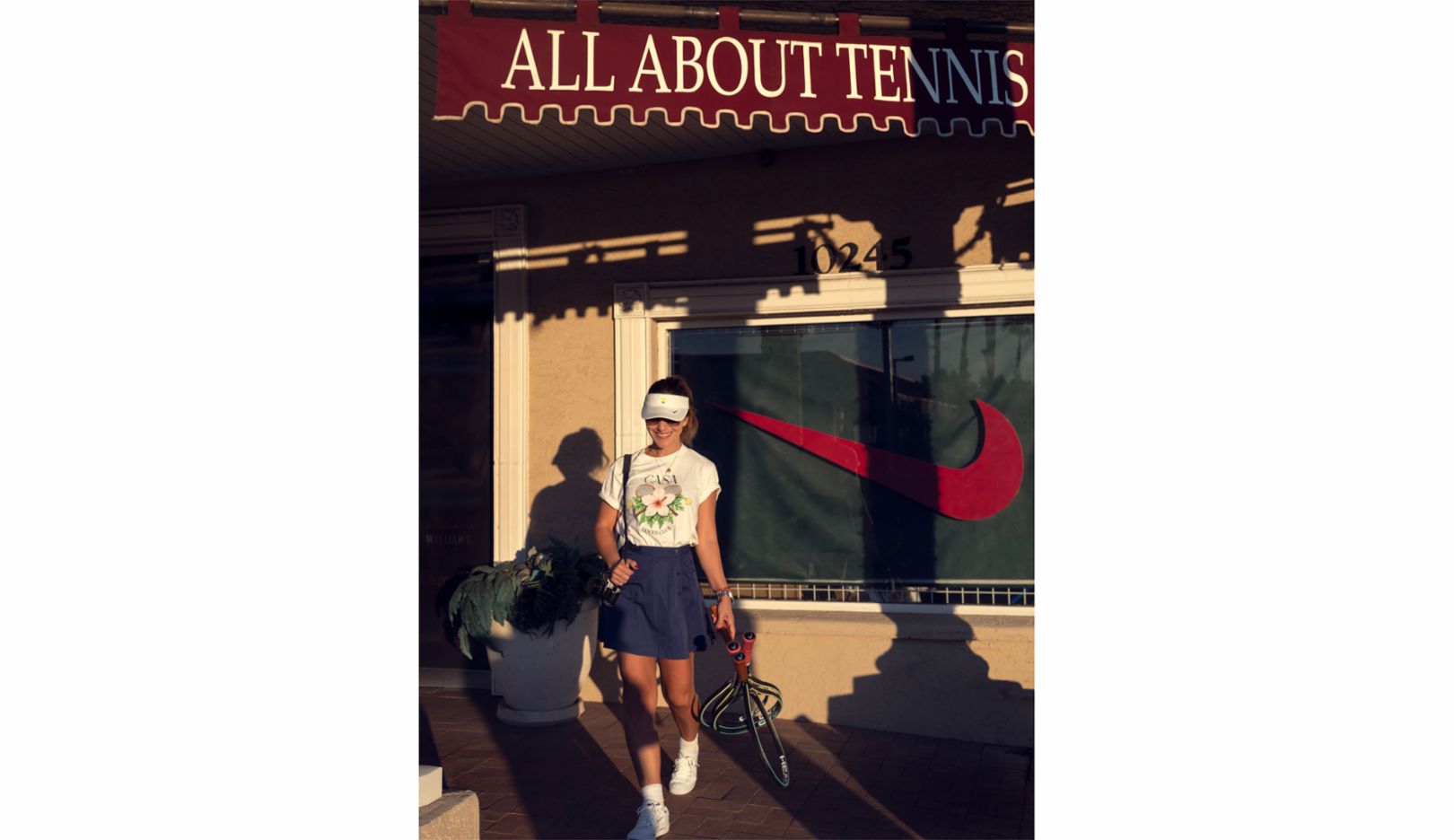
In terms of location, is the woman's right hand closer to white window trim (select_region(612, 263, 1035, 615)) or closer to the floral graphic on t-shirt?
the floral graphic on t-shirt

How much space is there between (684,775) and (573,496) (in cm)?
258

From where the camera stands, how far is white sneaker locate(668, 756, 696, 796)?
18.6 feet

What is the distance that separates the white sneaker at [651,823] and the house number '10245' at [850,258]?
3436 mm

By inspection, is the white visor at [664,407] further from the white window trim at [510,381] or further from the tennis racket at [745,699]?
the white window trim at [510,381]

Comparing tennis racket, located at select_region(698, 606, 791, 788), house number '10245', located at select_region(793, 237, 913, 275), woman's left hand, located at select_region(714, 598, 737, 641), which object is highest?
house number '10245', located at select_region(793, 237, 913, 275)

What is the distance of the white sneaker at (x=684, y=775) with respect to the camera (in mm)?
5672

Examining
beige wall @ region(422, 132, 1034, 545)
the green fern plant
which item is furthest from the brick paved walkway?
beige wall @ region(422, 132, 1034, 545)

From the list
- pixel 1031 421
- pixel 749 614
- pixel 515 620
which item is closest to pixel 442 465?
pixel 515 620

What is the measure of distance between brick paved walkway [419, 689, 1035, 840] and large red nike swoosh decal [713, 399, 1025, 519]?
1369 mm

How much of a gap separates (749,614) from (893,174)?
274 centimetres

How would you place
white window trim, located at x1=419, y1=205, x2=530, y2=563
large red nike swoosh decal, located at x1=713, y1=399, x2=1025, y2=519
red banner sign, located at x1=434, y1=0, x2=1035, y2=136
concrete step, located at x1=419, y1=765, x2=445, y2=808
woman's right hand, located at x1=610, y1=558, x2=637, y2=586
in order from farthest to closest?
white window trim, located at x1=419, y1=205, x2=530, y2=563 → large red nike swoosh decal, located at x1=713, y1=399, x2=1025, y2=519 → woman's right hand, located at x1=610, y1=558, x2=637, y2=586 → red banner sign, located at x1=434, y1=0, x2=1035, y2=136 → concrete step, located at x1=419, y1=765, x2=445, y2=808

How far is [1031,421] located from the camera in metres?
7.07

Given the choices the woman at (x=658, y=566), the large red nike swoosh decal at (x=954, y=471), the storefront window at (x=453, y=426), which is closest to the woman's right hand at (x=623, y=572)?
the woman at (x=658, y=566)

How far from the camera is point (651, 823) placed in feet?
16.5
